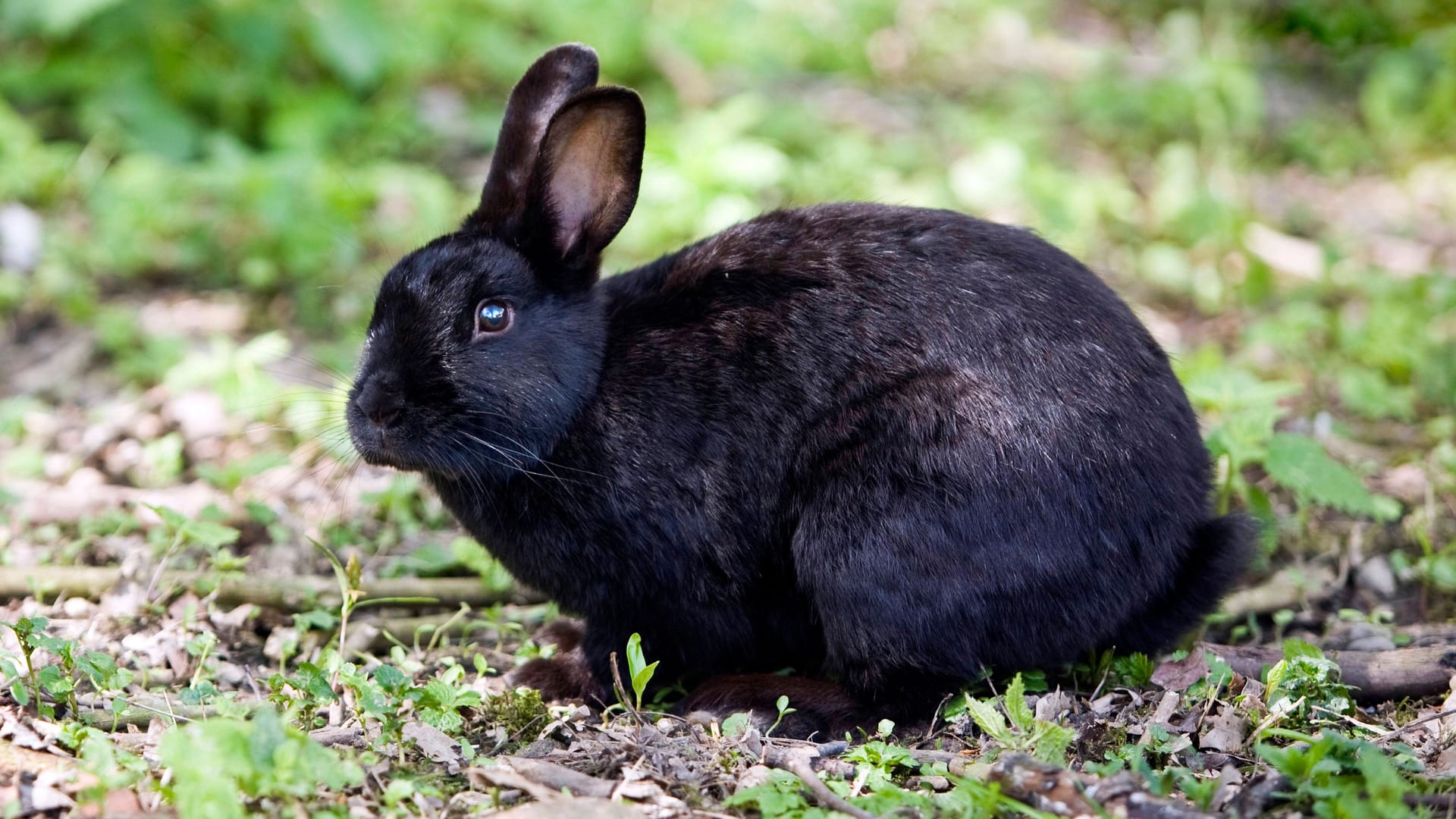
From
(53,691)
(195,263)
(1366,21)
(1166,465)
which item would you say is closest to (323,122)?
(195,263)

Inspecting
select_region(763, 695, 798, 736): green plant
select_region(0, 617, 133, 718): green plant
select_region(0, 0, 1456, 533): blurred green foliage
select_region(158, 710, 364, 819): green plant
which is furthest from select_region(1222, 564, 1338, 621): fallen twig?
select_region(0, 617, 133, 718): green plant

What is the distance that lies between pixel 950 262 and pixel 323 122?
5.02 meters

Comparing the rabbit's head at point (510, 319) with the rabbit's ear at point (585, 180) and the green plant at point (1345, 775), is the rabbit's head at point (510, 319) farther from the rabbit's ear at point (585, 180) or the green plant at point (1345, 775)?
the green plant at point (1345, 775)

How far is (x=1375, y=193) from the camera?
345 inches

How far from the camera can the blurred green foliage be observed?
22.3 ft

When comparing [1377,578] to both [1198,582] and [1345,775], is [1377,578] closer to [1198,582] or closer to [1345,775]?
[1198,582]

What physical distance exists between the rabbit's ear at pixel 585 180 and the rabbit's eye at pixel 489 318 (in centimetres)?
22

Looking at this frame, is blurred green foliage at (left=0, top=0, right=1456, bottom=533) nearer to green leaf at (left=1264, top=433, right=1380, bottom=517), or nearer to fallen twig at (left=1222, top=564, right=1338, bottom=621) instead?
green leaf at (left=1264, top=433, right=1380, bottom=517)

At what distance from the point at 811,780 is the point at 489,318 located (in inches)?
66.6

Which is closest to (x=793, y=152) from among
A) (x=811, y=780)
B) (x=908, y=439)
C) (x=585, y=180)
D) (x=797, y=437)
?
(x=585, y=180)

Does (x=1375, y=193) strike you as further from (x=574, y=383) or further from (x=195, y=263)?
(x=195, y=263)

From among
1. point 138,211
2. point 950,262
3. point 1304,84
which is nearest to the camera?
point 950,262

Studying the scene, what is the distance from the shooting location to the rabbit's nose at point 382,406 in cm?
402

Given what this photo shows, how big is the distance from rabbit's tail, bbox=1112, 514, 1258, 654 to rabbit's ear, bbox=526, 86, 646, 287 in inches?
78.1
